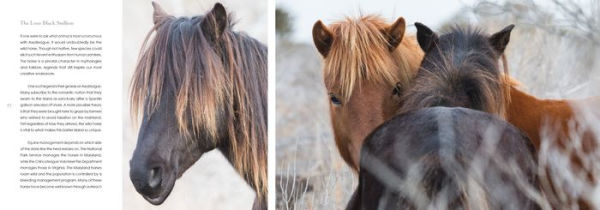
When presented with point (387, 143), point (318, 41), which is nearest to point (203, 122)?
point (318, 41)

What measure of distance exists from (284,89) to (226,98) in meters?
1.82

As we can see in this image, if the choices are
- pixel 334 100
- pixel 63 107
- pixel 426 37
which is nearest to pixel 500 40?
pixel 426 37

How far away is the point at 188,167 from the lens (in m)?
3.57

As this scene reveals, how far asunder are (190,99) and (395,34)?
3.44 feet

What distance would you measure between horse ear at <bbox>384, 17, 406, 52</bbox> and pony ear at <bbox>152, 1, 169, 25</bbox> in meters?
1.13

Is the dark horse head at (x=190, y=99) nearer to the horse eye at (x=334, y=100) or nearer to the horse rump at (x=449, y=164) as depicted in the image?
the horse eye at (x=334, y=100)

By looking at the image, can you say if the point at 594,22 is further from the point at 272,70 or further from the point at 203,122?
the point at 203,122

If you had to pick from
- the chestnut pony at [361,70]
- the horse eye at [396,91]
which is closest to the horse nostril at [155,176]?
the chestnut pony at [361,70]

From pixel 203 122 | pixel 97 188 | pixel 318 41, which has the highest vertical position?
pixel 318 41

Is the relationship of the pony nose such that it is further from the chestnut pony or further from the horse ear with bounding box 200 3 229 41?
the chestnut pony

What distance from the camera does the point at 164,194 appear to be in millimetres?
3549

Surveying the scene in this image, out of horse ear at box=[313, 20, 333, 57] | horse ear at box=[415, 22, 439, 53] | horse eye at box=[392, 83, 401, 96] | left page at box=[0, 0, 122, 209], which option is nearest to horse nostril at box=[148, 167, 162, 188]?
left page at box=[0, 0, 122, 209]

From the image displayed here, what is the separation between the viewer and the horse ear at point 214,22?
3516 millimetres

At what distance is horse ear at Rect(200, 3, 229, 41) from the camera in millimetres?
3516
